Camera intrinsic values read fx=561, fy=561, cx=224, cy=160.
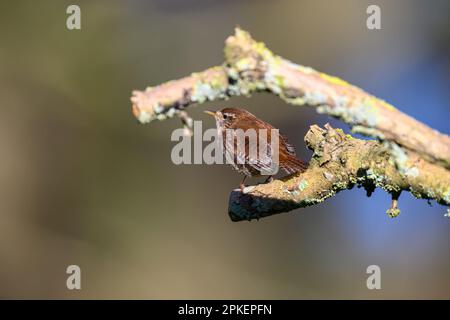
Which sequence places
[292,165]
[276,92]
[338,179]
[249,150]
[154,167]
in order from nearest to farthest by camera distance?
[276,92]
[338,179]
[292,165]
[249,150]
[154,167]

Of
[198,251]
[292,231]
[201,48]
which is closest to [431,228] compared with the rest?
[292,231]

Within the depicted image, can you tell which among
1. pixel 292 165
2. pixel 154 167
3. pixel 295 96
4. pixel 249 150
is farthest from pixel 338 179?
pixel 154 167

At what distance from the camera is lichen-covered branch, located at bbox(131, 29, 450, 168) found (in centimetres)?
178

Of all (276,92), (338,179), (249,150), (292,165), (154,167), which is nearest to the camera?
(276,92)

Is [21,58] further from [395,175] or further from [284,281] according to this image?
A: [395,175]

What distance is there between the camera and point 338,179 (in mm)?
2779

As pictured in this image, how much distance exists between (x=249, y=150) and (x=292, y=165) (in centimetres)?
54

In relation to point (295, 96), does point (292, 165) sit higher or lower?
higher

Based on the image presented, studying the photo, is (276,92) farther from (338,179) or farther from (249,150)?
(249,150)

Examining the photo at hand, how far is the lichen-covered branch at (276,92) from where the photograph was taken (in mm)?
1781

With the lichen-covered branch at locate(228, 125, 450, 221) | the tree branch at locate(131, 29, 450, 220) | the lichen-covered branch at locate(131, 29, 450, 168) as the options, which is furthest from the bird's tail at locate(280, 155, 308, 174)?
the lichen-covered branch at locate(131, 29, 450, 168)

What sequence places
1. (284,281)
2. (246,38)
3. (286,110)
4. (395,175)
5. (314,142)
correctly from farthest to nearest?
(286,110)
(284,281)
(314,142)
(395,175)
(246,38)

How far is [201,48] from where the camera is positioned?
812 cm

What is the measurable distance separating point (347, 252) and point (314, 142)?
498cm
